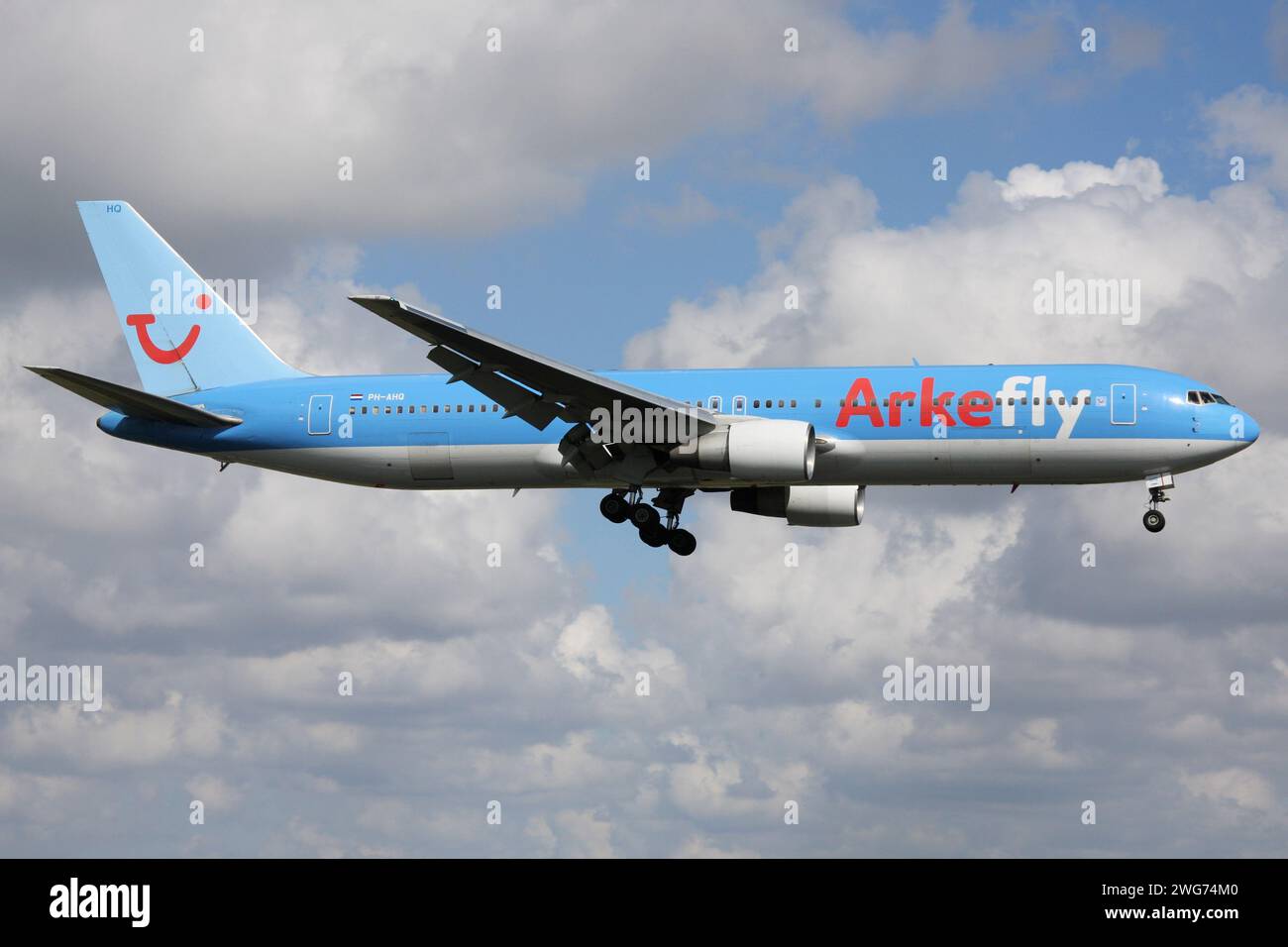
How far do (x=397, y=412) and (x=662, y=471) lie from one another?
8.64 m

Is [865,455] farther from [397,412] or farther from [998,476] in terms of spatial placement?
[397,412]

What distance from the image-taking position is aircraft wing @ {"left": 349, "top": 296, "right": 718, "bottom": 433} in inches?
1730

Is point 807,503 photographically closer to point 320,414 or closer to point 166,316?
point 320,414

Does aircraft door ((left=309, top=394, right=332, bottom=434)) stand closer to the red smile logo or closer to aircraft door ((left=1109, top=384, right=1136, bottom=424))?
the red smile logo

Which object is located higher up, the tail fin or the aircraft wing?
the tail fin

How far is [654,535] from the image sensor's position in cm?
5384

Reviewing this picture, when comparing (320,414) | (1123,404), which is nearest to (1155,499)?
(1123,404)

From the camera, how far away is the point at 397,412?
51781 mm

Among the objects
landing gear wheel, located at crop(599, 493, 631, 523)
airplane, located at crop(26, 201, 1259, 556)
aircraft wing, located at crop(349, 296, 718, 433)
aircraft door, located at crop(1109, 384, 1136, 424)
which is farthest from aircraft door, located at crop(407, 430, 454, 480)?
aircraft door, located at crop(1109, 384, 1136, 424)

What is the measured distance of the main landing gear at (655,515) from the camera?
53.1 m

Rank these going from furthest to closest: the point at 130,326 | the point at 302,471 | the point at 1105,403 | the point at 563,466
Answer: the point at 130,326 → the point at 302,471 → the point at 563,466 → the point at 1105,403

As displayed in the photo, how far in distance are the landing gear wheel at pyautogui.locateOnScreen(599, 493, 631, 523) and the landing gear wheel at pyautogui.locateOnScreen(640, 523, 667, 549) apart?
827mm

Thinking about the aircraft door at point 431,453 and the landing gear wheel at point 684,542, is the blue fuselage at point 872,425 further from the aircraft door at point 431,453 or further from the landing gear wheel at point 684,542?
the landing gear wheel at point 684,542

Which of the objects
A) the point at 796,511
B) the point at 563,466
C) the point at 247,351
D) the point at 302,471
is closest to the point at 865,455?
the point at 796,511
